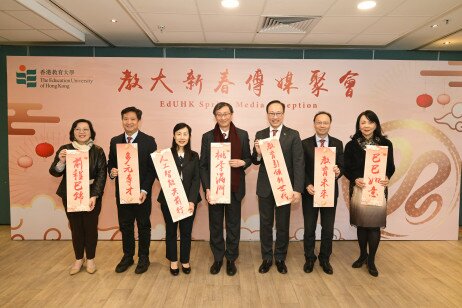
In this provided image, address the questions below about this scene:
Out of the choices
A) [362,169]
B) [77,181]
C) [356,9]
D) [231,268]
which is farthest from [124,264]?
[356,9]

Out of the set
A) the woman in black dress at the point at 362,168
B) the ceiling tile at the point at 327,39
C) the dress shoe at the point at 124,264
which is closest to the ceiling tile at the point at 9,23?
the dress shoe at the point at 124,264

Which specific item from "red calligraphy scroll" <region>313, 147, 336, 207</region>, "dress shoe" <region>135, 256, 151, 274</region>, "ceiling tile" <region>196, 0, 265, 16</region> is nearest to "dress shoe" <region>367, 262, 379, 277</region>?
"red calligraphy scroll" <region>313, 147, 336, 207</region>

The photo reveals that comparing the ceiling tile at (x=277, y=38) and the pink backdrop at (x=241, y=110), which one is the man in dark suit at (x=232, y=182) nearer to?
the pink backdrop at (x=241, y=110)

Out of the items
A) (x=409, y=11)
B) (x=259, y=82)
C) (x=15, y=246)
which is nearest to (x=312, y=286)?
(x=259, y=82)

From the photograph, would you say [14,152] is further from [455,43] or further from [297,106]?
[455,43]

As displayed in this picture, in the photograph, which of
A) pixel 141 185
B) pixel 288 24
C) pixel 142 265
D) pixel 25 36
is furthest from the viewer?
pixel 25 36

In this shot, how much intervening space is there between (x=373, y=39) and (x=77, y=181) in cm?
354

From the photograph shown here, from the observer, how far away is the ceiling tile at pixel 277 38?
12.3 feet

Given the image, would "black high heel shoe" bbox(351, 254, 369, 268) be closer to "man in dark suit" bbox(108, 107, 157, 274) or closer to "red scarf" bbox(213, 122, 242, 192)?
"red scarf" bbox(213, 122, 242, 192)

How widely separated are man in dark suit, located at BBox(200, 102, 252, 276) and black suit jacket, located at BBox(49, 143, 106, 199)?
90 centimetres

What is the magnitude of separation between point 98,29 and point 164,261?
8.41 ft

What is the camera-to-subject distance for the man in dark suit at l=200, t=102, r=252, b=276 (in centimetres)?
296

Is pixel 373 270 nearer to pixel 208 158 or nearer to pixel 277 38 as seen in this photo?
pixel 208 158

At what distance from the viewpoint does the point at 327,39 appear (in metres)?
3.94
